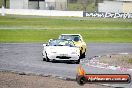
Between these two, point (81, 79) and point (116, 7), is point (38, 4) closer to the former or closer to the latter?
→ point (116, 7)

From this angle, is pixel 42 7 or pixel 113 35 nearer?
pixel 113 35

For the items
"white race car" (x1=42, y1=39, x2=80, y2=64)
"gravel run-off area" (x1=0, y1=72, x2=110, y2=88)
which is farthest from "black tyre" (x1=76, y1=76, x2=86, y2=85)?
"white race car" (x1=42, y1=39, x2=80, y2=64)

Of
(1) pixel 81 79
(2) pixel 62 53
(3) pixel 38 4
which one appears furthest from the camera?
(3) pixel 38 4

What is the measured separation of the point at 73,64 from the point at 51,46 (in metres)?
1.66

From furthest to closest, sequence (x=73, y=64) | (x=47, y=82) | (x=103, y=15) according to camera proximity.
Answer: (x=103, y=15), (x=73, y=64), (x=47, y=82)

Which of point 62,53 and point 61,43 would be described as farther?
point 61,43

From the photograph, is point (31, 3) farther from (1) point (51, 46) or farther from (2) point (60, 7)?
(1) point (51, 46)

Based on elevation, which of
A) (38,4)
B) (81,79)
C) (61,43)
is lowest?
(38,4)

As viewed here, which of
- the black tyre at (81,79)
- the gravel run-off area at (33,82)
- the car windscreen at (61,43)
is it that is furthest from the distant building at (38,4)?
the black tyre at (81,79)

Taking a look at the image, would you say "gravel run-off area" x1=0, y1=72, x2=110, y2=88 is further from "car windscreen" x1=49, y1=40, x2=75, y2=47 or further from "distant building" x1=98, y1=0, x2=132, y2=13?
"distant building" x1=98, y1=0, x2=132, y2=13

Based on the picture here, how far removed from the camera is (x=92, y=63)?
2245 cm

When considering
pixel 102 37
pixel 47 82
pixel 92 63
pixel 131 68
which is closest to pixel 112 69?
pixel 131 68

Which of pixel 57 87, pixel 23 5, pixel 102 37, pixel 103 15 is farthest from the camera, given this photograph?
pixel 23 5

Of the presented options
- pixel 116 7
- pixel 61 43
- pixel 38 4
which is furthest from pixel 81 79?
pixel 38 4
